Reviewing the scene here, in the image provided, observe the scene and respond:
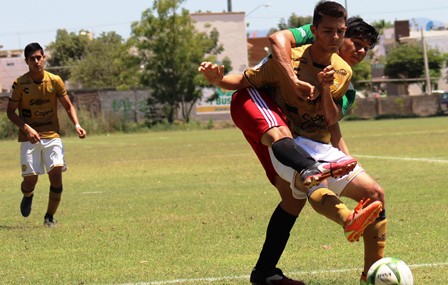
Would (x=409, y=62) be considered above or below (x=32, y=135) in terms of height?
below

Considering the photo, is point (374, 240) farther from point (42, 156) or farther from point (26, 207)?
point (26, 207)

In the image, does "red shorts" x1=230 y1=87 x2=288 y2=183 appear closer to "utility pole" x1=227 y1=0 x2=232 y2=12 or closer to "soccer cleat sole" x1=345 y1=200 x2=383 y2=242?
"soccer cleat sole" x1=345 y1=200 x2=383 y2=242

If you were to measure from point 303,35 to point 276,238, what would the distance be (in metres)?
1.52

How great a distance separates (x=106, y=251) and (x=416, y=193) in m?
6.15

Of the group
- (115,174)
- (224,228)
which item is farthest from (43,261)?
(115,174)

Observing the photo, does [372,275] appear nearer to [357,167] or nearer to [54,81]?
[357,167]

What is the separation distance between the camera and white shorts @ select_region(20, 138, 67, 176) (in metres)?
12.4

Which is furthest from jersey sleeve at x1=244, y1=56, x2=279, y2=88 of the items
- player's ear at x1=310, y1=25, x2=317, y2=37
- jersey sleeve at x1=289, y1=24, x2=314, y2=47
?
player's ear at x1=310, y1=25, x2=317, y2=37

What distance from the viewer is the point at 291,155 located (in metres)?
6.75

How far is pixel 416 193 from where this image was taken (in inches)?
573

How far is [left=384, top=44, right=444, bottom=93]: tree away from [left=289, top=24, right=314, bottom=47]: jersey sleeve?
7770cm

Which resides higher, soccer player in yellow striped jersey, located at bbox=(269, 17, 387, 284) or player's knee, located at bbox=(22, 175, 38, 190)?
soccer player in yellow striped jersey, located at bbox=(269, 17, 387, 284)

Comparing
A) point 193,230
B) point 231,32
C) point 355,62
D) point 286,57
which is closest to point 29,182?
point 193,230

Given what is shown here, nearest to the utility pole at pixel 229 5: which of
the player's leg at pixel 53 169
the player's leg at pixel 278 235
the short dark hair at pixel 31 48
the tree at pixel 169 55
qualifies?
the tree at pixel 169 55
